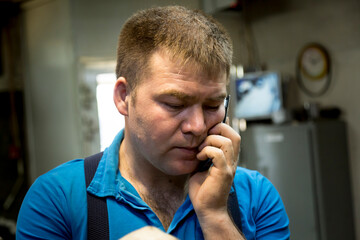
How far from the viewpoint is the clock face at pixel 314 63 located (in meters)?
4.42

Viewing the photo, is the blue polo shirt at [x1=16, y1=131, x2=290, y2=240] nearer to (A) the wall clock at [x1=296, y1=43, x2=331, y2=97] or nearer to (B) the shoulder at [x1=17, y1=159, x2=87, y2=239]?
(B) the shoulder at [x1=17, y1=159, x2=87, y2=239]

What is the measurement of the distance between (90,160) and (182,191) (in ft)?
1.06

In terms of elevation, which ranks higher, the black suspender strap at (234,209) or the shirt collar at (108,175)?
the shirt collar at (108,175)

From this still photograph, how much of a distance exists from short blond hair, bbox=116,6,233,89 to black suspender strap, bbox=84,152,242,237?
300 millimetres

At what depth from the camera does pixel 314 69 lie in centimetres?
454

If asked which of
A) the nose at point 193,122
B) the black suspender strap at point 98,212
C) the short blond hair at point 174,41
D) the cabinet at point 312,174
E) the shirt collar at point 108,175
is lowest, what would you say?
the cabinet at point 312,174

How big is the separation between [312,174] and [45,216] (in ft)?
10.4

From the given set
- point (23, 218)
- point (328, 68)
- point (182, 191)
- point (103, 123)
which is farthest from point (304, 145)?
point (23, 218)

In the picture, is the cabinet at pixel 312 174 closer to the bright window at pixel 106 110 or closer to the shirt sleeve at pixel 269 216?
the bright window at pixel 106 110

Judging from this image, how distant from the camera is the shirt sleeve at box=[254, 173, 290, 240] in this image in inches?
52.6

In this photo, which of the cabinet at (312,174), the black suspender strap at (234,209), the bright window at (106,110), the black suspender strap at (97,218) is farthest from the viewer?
the bright window at (106,110)

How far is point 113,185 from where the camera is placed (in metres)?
1.26

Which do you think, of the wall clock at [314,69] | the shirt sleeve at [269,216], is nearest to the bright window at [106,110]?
the wall clock at [314,69]

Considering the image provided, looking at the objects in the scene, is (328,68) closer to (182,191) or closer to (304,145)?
(304,145)
